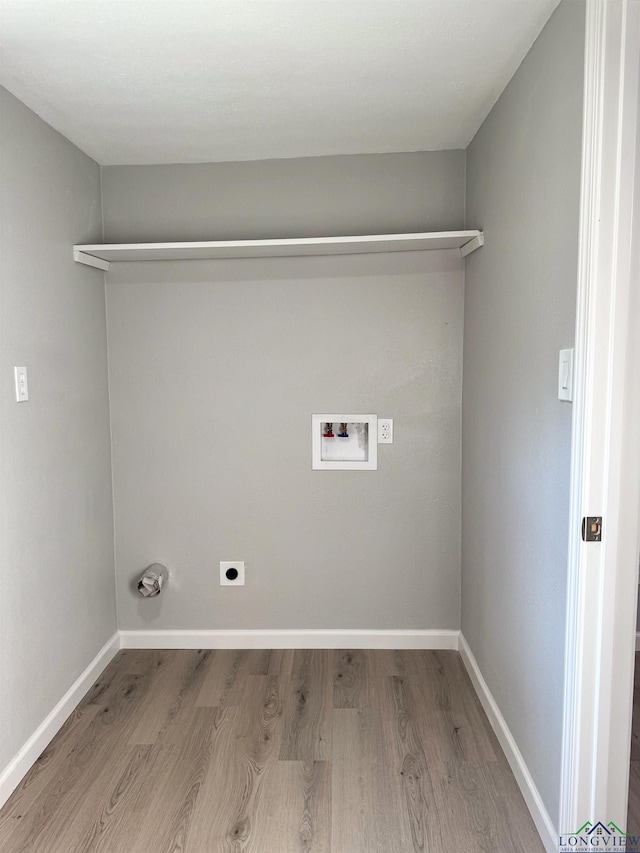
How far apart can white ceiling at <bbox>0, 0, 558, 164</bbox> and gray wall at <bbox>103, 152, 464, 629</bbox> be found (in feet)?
0.88

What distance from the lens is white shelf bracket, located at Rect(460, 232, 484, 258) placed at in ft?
7.69

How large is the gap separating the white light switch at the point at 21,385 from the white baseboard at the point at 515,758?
208 centimetres

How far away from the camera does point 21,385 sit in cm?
202

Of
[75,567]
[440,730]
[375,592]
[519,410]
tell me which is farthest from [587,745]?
[75,567]

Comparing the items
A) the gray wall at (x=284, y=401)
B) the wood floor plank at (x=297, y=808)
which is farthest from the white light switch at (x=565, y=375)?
the wood floor plank at (x=297, y=808)

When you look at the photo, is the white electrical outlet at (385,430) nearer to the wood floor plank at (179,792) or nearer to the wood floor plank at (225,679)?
the wood floor plank at (225,679)

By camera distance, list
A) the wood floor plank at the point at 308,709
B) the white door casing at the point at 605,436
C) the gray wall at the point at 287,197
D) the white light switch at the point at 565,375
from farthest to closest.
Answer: the gray wall at the point at 287,197 < the wood floor plank at the point at 308,709 < the white light switch at the point at 565,375 < the white door casing at the point at 605,436

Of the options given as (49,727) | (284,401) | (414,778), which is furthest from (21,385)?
(414,778)

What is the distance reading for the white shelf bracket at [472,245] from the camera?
2.34 metres

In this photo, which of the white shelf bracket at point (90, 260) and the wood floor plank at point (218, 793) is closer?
the wood floor plank at point (218, 793)

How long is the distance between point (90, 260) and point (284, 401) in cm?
106

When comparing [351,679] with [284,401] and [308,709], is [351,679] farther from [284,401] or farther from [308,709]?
[284,401]

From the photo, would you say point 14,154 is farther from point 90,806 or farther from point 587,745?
point 587,745

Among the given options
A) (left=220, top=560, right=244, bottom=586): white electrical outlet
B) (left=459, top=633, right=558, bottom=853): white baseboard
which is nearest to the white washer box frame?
(left=220, top=560, right=244, bottom=586): white electrical outlet
